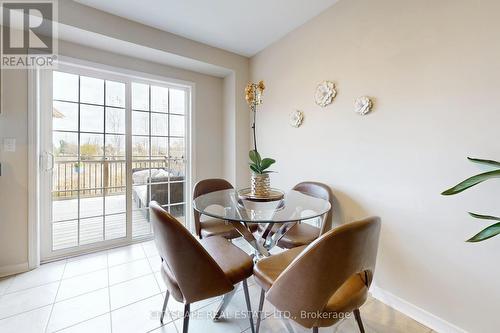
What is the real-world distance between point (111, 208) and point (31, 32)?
6.56 feet

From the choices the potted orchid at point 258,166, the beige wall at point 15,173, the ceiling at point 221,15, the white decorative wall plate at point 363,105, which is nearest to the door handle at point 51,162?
the beige wall at point 15,173

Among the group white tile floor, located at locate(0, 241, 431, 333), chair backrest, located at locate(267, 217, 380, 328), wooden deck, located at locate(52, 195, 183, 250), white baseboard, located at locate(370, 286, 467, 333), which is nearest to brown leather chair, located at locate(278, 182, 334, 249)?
white tile floor, located at locate(0, 241, 431, 333)

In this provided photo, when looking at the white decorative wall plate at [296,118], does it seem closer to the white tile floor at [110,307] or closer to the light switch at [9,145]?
the white tile floor at [110,307]

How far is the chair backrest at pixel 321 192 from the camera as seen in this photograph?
1.90 m

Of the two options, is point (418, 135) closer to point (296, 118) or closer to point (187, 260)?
point (296, 118)

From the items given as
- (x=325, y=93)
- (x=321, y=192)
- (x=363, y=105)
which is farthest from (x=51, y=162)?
(x=363, y=105)

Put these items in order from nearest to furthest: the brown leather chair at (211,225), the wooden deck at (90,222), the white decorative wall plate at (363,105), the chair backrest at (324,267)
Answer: the chair backrest at (324,267), the white decorative wall plate at (363,105), the brown leather chair at (211,225), the wooden deck at (90,222)

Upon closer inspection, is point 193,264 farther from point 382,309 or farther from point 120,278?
point 382,309

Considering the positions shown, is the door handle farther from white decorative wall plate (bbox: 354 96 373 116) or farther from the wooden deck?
white decorative wall plate (bbox: 354 96 373 116)

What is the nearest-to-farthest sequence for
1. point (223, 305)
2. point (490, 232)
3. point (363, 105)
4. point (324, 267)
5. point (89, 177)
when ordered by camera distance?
1. point (324, 267)
2. point (490, 232)
3. point (223, 305)
4. point (363, 105)
5. point (89, 177)

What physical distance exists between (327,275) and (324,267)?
0.04 meters

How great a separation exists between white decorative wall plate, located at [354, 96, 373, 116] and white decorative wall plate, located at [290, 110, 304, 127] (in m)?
0.63

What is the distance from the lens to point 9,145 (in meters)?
2.09

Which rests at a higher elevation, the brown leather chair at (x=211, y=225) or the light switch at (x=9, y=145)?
the light switch at (x=9, y=145)
